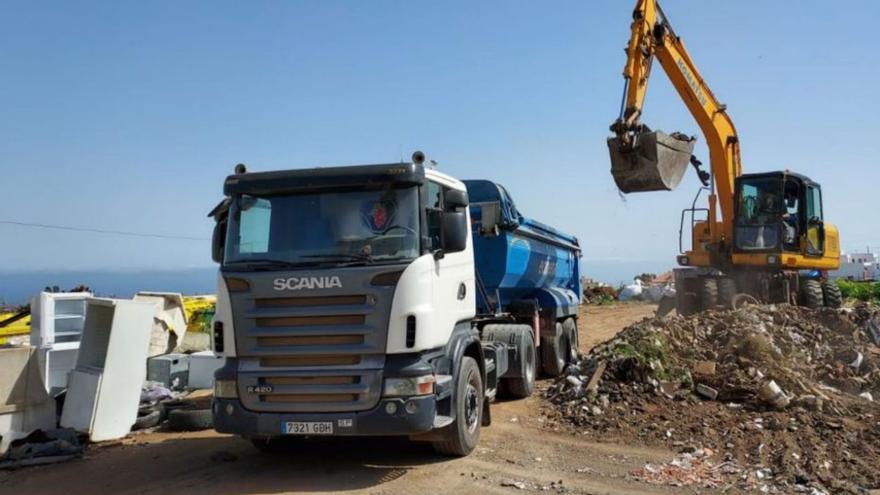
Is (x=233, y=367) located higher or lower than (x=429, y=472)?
higher

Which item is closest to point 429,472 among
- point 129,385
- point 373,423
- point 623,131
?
point 373,423

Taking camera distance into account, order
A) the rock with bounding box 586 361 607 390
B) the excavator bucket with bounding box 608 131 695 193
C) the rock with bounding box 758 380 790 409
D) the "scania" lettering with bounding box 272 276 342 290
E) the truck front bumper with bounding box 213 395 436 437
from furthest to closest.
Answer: the excavator bucket with bounding box 608 131 695 193 → the rock with bounding box 586 361 607 390 → the rock with bounding box 758 380 790 409 → the "scania" lettering with bounding box 272 276 342 290 → the truck front bumper with bounding box 213 395 436 437

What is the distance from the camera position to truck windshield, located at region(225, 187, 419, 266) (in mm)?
6504

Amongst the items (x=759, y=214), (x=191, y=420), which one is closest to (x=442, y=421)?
(x=191, y=420)

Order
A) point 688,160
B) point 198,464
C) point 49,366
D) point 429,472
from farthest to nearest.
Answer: point 688,160 < point 49,366 < point 198,464 < point 429,472

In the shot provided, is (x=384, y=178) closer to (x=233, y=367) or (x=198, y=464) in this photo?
(x=233, y=367)

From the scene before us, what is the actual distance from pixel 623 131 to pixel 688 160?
5.84 ft

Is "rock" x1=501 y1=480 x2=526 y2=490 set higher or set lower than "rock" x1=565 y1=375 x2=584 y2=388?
lower

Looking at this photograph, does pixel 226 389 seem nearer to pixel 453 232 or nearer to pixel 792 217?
pixel 453 232

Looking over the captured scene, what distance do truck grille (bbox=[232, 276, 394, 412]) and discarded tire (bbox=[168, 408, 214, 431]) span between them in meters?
2.63

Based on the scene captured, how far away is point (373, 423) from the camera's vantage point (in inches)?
247

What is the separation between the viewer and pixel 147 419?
900 centimetres

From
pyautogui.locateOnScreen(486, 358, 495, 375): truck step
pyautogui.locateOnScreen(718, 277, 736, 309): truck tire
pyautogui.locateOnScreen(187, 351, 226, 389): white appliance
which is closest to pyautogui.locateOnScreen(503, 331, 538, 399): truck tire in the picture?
pyautogui.locateOnScreen(486, 358, 495, 375): truck step

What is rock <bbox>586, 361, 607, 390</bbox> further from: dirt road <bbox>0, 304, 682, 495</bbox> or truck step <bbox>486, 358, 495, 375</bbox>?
truck step <bbox>486, 358, 495, 375</bbox>
